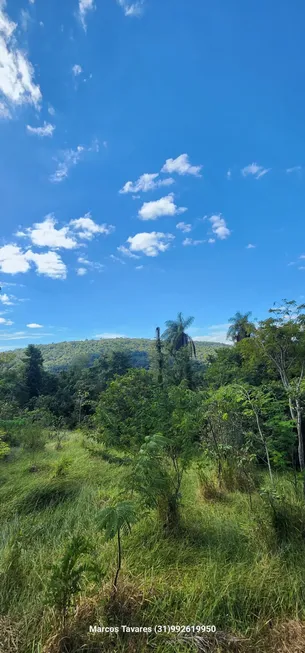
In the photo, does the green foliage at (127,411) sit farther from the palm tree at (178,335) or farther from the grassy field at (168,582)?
the palm tree at (178,335)

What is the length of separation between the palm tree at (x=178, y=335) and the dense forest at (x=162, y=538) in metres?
19.9

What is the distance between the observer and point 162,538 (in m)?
3.01

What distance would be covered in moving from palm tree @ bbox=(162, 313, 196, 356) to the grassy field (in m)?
21.8

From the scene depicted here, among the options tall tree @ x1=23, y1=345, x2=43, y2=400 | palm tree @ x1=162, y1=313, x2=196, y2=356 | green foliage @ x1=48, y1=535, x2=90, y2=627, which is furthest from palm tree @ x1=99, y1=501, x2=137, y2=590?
palm tree @ x1=162, y1=313, x2=196, y2=356

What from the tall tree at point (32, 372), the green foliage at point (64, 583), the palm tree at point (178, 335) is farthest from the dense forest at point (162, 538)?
the palm tree at point (178, 335)

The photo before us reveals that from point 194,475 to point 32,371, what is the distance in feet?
54.0

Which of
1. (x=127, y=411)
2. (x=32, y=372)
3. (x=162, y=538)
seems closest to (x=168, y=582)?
(x=162, y=538)

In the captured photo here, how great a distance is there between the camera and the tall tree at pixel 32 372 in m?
18.7

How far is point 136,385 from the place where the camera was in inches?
173

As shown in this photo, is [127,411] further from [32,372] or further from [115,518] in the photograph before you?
[32,372]

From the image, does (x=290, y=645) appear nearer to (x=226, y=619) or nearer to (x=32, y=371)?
(x=226, y=619)

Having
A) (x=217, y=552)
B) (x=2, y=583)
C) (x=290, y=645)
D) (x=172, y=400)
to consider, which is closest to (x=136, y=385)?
(x=172, y=400)

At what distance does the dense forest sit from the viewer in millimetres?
1904

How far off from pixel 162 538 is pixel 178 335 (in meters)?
23.2
